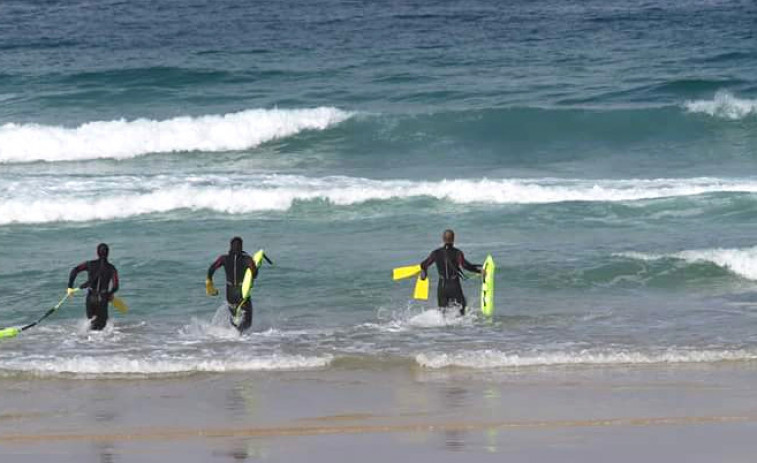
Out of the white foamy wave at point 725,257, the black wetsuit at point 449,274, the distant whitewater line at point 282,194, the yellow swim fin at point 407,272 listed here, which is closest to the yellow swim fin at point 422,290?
the yellow swim fin at point 407,272

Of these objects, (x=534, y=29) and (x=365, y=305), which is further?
(x=534, y=29)

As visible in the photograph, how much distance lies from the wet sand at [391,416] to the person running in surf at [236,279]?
Answer: 1959mm

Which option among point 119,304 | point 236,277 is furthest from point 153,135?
point 236,277

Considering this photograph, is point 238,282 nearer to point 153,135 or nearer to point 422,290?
point 422,290

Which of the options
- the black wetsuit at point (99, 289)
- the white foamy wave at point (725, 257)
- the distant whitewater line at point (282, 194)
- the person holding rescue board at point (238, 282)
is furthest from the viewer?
the distant whitewater line at point (282, 194)

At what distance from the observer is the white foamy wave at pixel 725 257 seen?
18.2 m

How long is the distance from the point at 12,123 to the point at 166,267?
42.2ft

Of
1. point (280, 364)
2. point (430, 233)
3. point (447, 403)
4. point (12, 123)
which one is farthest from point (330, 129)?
point (447, 403)

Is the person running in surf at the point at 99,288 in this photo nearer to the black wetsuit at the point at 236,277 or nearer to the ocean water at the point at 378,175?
the ocean water at the point at 378,175

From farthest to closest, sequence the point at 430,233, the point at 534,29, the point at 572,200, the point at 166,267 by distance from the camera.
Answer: the point at 534,29, the point at 572,200, the point at 430,233, the point at 166,267

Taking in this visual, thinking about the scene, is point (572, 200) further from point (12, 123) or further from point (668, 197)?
point (12, 123)

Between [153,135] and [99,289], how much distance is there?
46.3 feet

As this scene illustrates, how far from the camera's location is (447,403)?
1226 cm

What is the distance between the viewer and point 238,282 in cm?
1573
